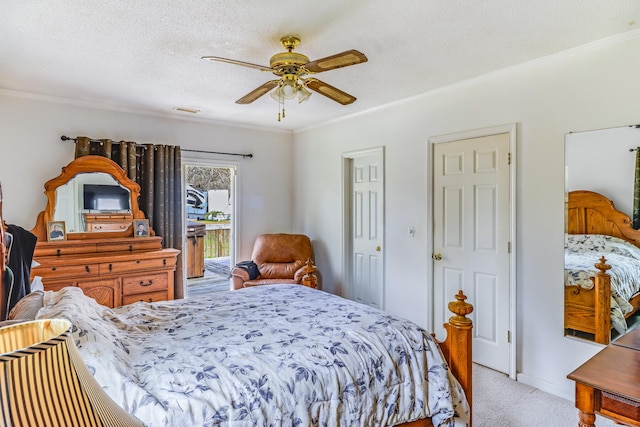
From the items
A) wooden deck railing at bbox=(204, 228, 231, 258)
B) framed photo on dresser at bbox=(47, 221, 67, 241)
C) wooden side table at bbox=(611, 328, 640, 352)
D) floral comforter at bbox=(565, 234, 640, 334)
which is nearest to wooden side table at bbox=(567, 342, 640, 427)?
wooden side table at bbox=(611, 328, 640, 352)

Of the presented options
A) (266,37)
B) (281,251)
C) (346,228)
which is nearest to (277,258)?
(281,251)

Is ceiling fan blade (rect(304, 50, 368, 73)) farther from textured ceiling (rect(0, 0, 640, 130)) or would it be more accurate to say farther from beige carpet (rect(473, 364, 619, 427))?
beige carpet (rect(473, 364, 619, 427))

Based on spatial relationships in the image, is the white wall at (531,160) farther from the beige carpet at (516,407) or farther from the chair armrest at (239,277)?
the chair armrest at (239,277)

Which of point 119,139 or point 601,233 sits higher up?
point 119,139

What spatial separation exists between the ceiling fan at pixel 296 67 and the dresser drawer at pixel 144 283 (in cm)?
242

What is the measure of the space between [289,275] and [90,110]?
2896 mm

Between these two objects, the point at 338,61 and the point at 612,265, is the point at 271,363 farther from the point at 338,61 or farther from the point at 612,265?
the point at 612,265

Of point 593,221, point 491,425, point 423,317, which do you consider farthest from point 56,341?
point 423,317

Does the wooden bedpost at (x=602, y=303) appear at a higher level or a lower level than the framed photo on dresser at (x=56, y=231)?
lower

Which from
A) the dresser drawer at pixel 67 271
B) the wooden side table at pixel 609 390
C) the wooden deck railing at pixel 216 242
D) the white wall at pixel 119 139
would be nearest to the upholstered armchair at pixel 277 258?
the white wall at pixel 119 139

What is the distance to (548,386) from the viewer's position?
2773 millimetres

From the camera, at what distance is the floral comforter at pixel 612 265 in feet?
7.84

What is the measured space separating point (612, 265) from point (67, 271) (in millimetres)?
4497

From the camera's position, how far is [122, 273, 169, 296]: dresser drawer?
383 centimetres
